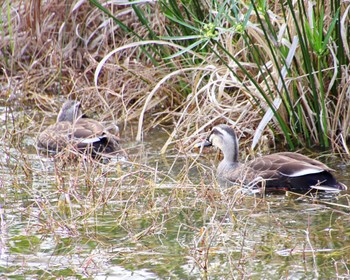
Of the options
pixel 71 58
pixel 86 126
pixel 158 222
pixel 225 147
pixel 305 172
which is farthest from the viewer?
pixel 71 58

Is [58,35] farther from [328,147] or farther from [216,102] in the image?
[328,147]

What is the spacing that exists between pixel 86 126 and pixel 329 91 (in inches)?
92.6

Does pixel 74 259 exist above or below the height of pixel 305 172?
above

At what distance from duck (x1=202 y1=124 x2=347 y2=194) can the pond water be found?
224 mm

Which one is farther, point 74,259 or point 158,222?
point 158,222

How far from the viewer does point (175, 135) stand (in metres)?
8.13

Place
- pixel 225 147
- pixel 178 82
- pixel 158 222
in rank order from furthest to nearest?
pixel 178 82 < pixel 225 147 < pixel 158 222

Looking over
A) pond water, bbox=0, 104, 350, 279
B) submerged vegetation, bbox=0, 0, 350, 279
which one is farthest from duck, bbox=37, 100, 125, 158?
pond water, bbox=0, 104, 350, 279

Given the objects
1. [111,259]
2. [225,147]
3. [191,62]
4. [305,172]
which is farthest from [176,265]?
[191,62]

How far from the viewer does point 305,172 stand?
6.71 m

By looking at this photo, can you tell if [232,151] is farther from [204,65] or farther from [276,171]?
[204,65]

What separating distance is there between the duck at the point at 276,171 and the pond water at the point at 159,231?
0.73 feet

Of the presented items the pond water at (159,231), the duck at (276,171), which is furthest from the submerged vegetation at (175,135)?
the duck at (276,171)

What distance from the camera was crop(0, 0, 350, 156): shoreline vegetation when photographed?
7.21 m
